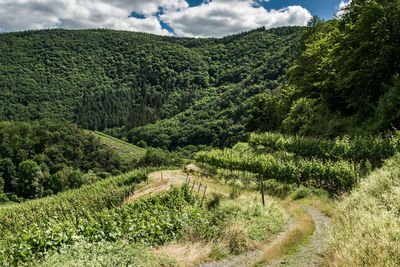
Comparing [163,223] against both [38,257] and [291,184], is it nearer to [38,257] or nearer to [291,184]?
[38,257]

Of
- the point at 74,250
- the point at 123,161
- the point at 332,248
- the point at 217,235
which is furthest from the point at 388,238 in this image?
the point at 123,161

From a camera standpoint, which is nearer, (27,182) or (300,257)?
(300,257)

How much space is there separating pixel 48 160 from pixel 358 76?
97.4m

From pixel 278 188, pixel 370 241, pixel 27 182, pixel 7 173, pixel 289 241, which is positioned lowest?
pixel 27 182

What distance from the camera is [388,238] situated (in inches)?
221

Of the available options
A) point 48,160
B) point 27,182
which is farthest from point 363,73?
point 48,160

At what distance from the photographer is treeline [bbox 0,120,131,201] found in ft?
268

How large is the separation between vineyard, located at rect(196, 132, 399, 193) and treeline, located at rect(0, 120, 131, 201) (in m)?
59.2

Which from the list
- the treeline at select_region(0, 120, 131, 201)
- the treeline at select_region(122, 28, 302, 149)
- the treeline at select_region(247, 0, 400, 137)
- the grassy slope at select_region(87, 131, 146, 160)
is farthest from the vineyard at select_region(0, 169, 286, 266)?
the grassy slope at select_region(87, 131, 146, 160)

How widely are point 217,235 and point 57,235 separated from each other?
5412 millimetres

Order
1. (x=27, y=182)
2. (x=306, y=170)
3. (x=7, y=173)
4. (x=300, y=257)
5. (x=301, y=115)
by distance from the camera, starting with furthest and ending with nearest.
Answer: (x=7, y=173) < (x=27, y=182) < (x=301, y=115) < (x=306, y=170) < (x=300, y=257)

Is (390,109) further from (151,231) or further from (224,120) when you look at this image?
(224,120)

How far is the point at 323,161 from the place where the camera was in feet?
70.4

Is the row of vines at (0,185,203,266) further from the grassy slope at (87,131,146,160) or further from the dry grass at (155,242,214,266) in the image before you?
the grassy slope at (87,131,146,160)
